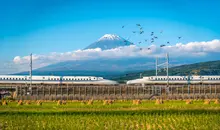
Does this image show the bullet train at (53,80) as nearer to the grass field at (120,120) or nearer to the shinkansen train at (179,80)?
the shinkansen train at (179,80)

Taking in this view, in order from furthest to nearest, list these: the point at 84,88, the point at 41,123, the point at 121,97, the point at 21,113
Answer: the point at 84,88
the point at 121,97
the point at 21,113
the point at 41,123

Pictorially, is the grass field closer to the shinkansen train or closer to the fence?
the fence

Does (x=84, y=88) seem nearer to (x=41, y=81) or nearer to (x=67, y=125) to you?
(x=41, y=81)

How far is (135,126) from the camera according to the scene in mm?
23609

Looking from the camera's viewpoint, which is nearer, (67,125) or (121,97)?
(67,125)

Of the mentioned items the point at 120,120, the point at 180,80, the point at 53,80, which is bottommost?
the point at 120,120

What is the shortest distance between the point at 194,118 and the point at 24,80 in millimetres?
84130

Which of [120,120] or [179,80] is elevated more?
[179,80]

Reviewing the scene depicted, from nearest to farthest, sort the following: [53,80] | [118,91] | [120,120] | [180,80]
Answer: [120,120]
[118,91]
[180,80]
[53,80]

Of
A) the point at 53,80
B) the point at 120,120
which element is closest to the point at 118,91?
the point at 53,80

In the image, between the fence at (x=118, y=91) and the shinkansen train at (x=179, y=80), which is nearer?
the fence at (x=118, y=91)

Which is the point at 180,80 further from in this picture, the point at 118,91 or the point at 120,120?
the point at 120,120

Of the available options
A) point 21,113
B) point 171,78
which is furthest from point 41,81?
point 21,113

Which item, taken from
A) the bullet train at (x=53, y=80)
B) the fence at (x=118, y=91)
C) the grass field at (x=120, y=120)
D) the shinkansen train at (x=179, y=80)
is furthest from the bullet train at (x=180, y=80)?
the grass field at (x=120, y=120)
